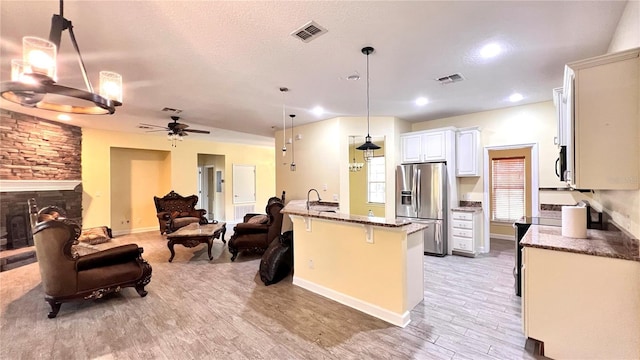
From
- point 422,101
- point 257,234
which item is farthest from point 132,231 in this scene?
point 422,101

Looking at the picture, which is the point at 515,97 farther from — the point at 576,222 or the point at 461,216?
the point at 576,222

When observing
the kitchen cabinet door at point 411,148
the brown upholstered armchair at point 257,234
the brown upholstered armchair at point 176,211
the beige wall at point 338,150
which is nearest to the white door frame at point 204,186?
the brown upholstered armchair at point 176,211

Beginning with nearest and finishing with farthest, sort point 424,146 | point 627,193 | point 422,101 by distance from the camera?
point 627,193 < point 422,101 < point 424,146

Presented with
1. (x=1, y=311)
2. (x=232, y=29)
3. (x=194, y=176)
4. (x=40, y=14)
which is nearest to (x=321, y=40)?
(x=232, y=29)

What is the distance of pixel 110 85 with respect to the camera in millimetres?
2162

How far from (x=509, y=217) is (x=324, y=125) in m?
4.53

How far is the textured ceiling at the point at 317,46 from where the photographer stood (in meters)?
2.13

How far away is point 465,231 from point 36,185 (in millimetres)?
8401

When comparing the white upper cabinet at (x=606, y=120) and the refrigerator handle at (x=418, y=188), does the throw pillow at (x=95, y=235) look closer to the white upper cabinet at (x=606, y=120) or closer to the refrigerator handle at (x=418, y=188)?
the refrigerator handle at (x=418, y=188)

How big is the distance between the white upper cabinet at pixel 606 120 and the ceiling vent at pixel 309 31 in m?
2.03

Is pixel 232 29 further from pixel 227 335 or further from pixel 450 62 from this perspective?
pixel 227 335

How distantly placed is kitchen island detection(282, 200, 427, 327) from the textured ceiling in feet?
5.91

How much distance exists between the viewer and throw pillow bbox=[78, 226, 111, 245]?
5941mm

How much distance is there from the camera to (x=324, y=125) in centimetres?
597
